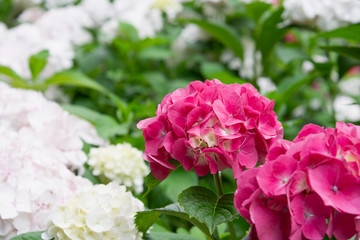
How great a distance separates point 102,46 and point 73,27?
21 cm

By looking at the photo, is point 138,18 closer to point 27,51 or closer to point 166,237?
point 27,51

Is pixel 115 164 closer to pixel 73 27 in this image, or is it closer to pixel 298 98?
pixel 73 27

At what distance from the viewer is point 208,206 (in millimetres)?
758

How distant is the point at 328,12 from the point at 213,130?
126cm

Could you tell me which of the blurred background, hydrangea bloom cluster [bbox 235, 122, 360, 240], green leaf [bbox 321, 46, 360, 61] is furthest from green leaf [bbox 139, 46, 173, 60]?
hydrangea bloom cluster [bbox 235, 122, 360, 240]

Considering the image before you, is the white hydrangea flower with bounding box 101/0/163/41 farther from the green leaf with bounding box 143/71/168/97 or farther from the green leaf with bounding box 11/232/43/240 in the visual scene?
the green leaf with bounding box 11/232/43/240

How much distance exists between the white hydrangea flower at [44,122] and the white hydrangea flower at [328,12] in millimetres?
1009

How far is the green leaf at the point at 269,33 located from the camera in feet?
5.56

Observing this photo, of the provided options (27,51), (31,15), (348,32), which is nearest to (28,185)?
(348,32)

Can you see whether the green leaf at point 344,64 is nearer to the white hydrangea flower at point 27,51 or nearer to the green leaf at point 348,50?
the green leaf at point 348,50

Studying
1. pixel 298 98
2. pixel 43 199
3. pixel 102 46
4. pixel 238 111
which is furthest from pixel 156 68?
pixel 238 111

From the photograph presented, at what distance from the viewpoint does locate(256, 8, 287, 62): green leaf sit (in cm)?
170

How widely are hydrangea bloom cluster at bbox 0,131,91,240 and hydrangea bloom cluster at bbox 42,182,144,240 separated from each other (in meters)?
0.10

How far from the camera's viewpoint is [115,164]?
117cm
